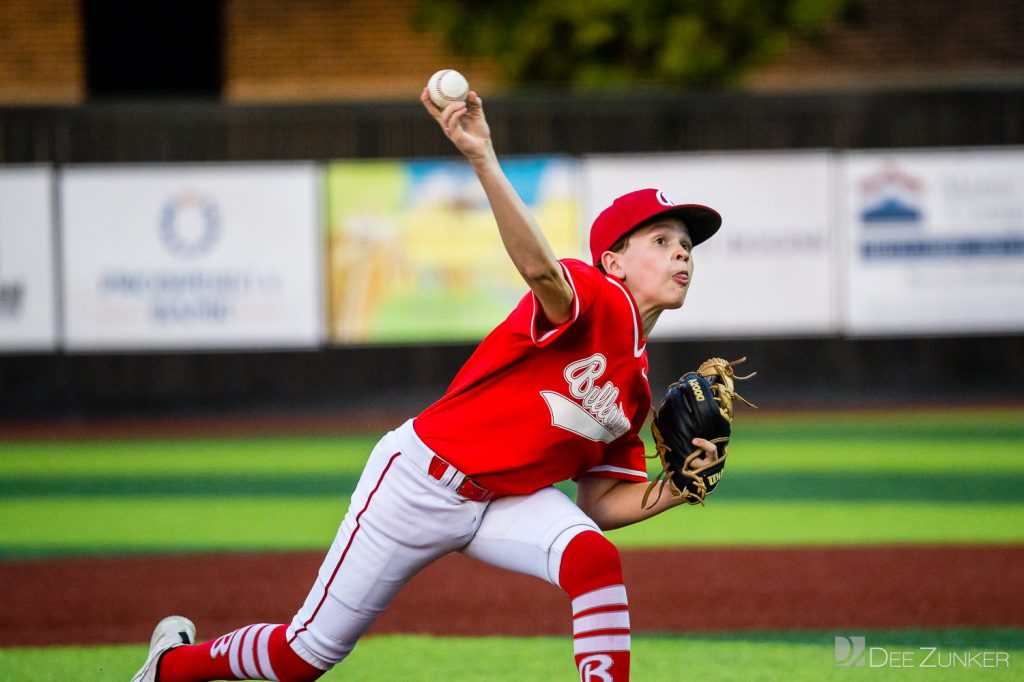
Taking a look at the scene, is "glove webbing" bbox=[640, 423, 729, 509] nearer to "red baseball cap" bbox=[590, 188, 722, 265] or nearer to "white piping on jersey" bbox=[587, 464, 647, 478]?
"white piping on jersey" bbox=[587, 464, 647, 478]

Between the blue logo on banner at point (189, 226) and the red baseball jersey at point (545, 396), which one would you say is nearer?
the red baseball jersey at point (545, 396)

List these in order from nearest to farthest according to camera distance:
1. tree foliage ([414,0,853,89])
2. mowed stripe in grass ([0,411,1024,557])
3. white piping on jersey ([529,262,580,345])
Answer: white piping on jersey ([529,262,580,345])
mowed stripe in grass ([0,411,1024,557])
tree foliage ([414,0,853,89])

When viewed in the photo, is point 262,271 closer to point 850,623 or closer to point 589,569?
point 850,623

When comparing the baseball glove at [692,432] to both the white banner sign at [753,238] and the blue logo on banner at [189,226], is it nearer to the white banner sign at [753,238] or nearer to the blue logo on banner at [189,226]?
the white banner sign at [753,238]

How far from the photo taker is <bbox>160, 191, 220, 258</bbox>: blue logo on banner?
46.8 ft

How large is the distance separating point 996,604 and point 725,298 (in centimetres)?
864

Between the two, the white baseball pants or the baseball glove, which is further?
the baseball glove

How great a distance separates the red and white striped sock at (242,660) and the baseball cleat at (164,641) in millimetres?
30

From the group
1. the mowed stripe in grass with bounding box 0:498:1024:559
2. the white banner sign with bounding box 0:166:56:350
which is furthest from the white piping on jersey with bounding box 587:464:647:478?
the white banner sign with bounding box 0:166:56:350

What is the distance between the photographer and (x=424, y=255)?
1441 centimetres

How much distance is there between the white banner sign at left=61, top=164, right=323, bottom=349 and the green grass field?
2.03 meters

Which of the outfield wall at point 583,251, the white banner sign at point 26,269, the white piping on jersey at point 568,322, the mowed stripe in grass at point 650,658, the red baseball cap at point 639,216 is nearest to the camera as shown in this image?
the white piping on jersey at point 568,322

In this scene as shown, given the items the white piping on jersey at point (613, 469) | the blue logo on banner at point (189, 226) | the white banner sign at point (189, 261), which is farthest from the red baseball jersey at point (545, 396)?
the blue logo on banner at point (189, 226)

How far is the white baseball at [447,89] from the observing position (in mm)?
3145
